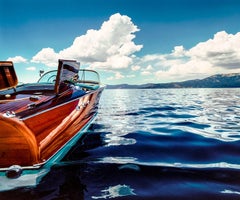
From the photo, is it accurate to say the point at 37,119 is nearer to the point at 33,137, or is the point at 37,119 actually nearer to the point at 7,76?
the point at 33,137

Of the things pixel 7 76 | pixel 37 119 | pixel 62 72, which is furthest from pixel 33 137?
pixel 7 76

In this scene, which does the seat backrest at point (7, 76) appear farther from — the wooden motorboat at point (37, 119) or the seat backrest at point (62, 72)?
the seat backrest at point (62, 72)

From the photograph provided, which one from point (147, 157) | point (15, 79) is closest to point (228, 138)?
point (147, 157)

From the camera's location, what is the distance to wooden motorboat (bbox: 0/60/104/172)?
336cm

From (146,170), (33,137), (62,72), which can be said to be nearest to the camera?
(33,137)

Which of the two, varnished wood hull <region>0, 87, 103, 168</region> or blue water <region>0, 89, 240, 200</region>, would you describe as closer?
varnished wood hull <region>0, 87, 103, 168</region>

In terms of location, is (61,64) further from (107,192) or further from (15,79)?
(107,192)

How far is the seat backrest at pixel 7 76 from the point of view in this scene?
5886 millimetres

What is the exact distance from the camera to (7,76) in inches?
243

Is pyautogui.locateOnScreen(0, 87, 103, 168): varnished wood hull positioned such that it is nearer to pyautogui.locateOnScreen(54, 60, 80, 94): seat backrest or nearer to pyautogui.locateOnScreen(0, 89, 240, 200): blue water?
pyautogui.locateOnScreen(0, 89, 240, 200): blue water

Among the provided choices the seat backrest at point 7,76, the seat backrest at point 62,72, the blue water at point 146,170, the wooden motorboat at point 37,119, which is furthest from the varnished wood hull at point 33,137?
the seat backrest at point 7,76

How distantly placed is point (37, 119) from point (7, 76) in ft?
9.95

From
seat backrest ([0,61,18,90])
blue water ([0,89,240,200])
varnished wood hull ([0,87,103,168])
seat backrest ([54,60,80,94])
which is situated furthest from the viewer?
seat backrest ([0,61,18,90])

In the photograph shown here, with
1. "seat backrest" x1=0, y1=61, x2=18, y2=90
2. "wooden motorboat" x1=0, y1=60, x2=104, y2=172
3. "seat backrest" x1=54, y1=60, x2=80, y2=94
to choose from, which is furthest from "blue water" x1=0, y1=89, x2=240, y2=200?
"seat backrest" x1=0, y1=61, x2=18, y2=90
